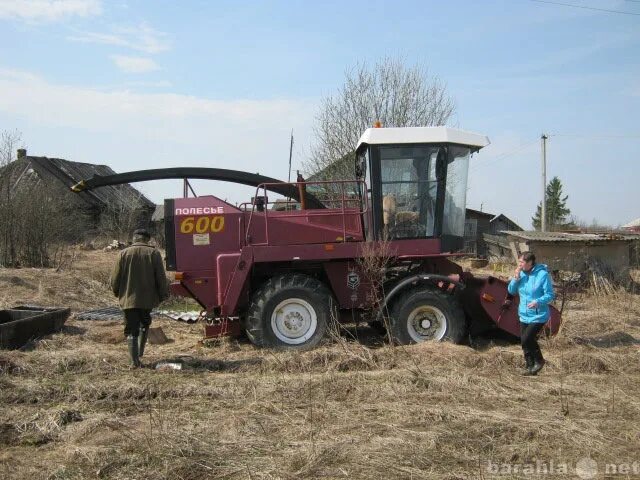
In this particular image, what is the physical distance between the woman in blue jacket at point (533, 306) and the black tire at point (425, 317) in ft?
4.35

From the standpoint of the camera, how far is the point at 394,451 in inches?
175

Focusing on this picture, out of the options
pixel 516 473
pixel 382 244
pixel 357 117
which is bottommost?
pixel 516 473

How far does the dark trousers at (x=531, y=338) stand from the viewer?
6863 mm

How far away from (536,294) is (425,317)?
1.79 metres

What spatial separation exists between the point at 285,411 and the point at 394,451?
4.25 ft

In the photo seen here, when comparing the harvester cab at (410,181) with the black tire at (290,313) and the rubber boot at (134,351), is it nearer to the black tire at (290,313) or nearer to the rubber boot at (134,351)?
the black tire at (290,313)

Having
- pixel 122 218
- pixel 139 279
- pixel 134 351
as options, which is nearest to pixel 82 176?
pixel 122 218

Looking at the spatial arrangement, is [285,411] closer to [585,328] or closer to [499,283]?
[499,283]

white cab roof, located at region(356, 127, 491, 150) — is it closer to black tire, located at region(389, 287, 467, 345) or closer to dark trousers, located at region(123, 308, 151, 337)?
black tire, located at region(389, 287, 467, 345)

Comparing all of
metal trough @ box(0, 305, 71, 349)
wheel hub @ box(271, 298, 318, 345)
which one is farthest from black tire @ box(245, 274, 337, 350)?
metal trough @ box(0, 305, 71, 349)

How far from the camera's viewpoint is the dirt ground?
423 centimetres

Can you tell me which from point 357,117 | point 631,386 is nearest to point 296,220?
point 631,386

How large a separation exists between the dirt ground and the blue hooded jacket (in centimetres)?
63

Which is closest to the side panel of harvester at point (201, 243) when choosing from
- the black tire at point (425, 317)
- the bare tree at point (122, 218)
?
the black tire at point (425, 317)
